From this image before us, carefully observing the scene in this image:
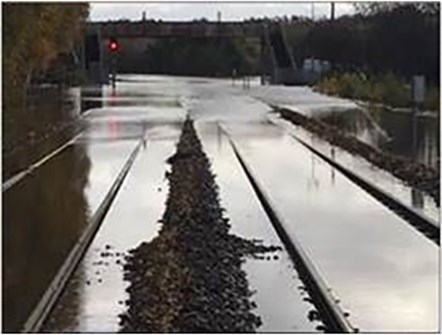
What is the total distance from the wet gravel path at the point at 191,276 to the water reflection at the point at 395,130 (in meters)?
9.17

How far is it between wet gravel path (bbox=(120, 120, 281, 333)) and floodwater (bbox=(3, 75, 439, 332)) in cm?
20

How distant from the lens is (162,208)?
18.0 metres

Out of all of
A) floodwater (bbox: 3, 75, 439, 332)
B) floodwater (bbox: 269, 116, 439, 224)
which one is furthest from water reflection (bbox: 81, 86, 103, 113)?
floodwater (bbox: 3, 75, 439, 332)

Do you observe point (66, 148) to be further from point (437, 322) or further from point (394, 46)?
point (394, 46)

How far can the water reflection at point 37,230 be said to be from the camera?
1141cm

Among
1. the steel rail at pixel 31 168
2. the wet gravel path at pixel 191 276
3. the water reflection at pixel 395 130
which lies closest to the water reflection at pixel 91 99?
the water reflection at pixel 395 130

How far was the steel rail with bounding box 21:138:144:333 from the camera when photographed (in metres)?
10.1

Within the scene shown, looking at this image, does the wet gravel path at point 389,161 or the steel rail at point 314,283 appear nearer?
the steel rail at point 314,283

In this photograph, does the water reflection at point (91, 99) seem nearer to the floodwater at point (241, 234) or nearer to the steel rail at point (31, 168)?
the steel rail at point (31, 168)

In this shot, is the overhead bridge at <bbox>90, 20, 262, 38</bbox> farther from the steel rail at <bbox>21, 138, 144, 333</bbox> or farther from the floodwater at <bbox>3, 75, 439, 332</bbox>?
the steel rail at <bbox>21, 138, 144, 333</bbox>

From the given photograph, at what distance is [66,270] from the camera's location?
12.5 metres

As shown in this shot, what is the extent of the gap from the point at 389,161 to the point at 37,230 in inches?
449

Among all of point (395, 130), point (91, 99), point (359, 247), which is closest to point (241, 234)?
point (359, 247)

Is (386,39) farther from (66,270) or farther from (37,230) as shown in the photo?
(66,270)
